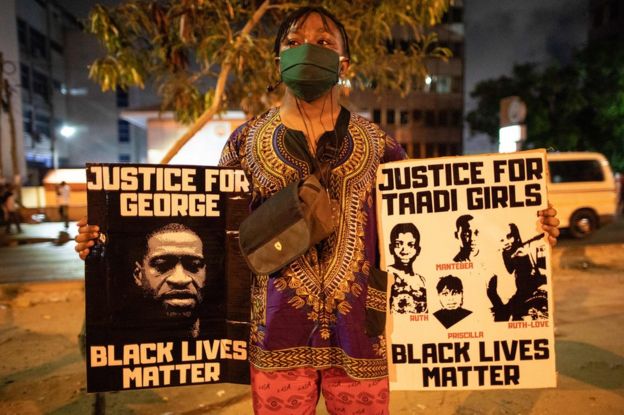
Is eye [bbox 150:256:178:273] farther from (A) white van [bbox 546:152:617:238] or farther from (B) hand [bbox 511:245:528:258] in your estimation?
(A) white van [bbox 546:152:617:238]

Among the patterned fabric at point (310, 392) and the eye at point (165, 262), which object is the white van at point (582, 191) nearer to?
the patterned fabric at point (310, 392)

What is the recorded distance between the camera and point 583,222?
12227 mm

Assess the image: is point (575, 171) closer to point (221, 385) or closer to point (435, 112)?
point (221, 385)

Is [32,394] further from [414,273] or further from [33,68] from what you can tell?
[33,68]

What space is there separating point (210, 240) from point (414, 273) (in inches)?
34.8

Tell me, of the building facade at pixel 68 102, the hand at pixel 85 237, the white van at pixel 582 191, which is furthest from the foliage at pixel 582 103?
the hand at pixel 85 237

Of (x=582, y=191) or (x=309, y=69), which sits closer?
(x=309, y=69)

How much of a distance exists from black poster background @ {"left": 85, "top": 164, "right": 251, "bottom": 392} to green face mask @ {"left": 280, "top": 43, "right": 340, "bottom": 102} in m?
0.55

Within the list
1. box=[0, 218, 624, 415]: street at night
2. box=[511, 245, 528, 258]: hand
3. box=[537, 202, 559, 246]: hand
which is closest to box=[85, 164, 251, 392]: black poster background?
box=[511, 245, 528, 258]: hand

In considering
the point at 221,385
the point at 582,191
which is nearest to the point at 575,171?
the point at 582,191

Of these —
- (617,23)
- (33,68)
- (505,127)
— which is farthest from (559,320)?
(617,23)

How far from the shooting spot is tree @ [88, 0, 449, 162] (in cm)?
430

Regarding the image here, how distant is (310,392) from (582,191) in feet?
40.8

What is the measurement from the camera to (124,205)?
2012 mm
